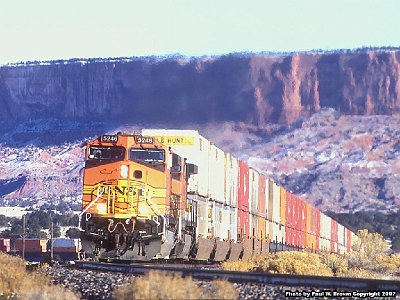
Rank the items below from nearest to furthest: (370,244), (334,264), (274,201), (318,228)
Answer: (334,264)
(274,201)
(318,228)
(370,244)

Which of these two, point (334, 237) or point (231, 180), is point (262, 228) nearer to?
point (231, 180)

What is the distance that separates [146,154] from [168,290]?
36.7ft

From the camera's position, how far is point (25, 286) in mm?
19531

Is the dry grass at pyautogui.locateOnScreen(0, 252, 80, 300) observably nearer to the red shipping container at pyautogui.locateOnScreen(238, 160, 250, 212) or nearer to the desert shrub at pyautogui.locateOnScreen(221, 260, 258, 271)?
the desert shrub at pyautogui.locateOnScreen(221, 260, 258, 271)

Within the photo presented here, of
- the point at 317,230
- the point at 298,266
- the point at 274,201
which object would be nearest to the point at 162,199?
the point at 298,266

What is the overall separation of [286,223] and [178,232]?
2632 centimetres

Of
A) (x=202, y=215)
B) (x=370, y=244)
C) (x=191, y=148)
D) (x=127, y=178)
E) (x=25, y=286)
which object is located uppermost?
(x=191, y=148)

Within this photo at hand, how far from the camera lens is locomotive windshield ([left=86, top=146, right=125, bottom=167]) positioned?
27670 millimetres

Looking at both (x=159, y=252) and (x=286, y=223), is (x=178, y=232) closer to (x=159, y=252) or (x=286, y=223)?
(x=159, y=252)

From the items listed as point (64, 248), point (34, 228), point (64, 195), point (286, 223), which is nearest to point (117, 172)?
point (286, 223)

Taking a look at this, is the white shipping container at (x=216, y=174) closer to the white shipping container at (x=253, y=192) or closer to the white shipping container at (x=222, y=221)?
the white shipping container at (x=222, y=221)

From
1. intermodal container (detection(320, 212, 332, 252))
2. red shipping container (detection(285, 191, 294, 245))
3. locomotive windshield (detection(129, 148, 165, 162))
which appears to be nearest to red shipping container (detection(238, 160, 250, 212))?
red shipping container (detection(285, 191, 294, 245))

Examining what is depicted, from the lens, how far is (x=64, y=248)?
198 ft

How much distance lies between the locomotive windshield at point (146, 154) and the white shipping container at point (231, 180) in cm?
996
